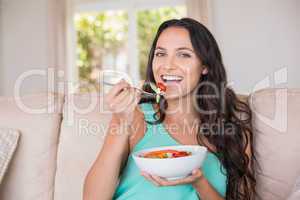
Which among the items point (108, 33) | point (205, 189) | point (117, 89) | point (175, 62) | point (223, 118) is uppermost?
point (108, 33)

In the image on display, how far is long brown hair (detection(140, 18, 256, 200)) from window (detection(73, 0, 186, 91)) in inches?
127

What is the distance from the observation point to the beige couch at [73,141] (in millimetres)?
1444

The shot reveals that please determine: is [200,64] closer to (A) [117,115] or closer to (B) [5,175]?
(A) [117,115]

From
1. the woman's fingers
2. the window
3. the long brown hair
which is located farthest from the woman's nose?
the window

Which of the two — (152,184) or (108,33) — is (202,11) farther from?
(152,184)

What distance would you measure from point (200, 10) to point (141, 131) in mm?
3089

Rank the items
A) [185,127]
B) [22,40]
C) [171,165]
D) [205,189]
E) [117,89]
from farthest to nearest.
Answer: [22,40] → [185,127] → [205,189] → [117,89] → [171,165]

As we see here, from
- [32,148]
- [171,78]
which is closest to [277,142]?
[171,78]

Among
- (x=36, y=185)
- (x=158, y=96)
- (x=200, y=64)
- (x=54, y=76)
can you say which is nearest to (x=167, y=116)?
(x=158, y=96)

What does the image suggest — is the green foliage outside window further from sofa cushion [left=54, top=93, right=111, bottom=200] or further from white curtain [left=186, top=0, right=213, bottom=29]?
sofa cushion [left=54, top=93, right=111, bottom=200]

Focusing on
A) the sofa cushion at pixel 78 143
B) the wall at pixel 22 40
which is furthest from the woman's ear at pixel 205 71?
the wall at pixel 22 40

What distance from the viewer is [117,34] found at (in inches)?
200

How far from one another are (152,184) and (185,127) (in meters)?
0.29

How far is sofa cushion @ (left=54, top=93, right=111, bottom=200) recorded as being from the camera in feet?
5.10
